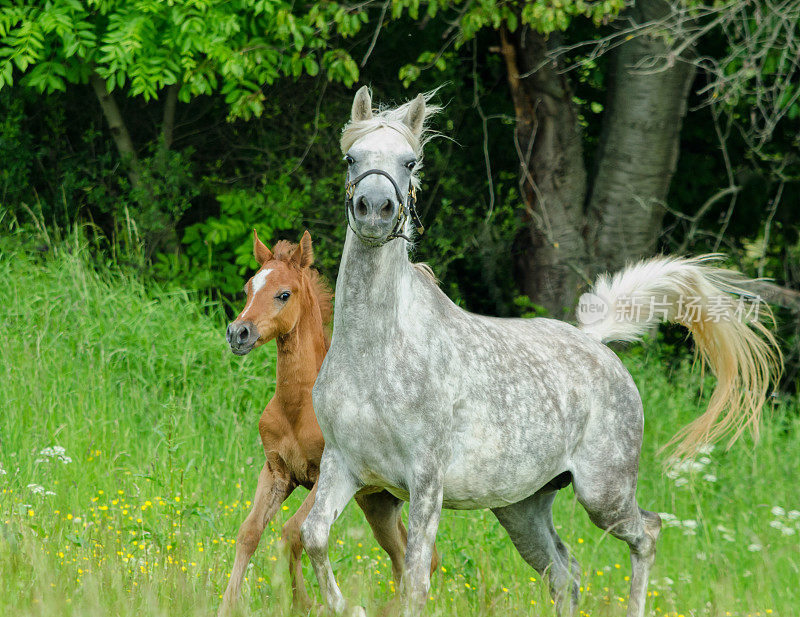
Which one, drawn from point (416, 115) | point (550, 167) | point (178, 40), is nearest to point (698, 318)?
point (416, 115)

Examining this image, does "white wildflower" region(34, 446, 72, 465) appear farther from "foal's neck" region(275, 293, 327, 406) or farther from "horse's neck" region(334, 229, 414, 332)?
"horse's neck" region(334, 229, 414, 332)

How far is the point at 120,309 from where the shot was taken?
26.1 ft

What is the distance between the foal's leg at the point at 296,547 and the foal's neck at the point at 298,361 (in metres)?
0.47

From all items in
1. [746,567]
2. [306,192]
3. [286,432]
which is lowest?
[746,567]

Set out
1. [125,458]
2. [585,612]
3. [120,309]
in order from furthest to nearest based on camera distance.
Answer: [120,309] → [125,458] → [585,612]

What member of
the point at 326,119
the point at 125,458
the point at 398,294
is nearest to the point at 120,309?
the point at 125,458

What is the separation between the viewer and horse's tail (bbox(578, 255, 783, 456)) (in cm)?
529

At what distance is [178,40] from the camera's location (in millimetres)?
7832

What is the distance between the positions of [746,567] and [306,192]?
570cm

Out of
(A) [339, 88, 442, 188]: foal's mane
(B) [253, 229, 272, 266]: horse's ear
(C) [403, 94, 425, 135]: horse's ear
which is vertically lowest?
(B) [253, 229, 272, 266]: horse's ear

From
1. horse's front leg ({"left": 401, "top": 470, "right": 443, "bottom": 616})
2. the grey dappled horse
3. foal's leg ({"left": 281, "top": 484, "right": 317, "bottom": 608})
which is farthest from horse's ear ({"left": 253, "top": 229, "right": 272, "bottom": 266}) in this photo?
horse's front leg ({"left": 401, "top": 470, "right": 443, "bottom": 616})

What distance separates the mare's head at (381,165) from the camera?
350 cm

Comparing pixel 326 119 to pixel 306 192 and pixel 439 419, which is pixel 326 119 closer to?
pixel 306 192

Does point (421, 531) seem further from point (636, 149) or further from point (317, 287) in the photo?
point (636, 149)
